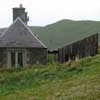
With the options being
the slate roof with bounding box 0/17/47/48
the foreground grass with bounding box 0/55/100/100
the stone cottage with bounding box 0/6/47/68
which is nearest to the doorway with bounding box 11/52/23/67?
the stone cottage with bounding box 0/6/47/68

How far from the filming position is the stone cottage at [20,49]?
2748cm

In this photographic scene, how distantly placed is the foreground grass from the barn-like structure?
10574 mm

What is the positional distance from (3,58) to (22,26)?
3.42m

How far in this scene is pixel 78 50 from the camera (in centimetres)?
2722

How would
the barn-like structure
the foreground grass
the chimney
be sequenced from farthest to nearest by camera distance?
the chimney < the barn-like structure < the foreground grass

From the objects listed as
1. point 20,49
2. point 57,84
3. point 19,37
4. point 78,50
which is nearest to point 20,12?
point 19,37

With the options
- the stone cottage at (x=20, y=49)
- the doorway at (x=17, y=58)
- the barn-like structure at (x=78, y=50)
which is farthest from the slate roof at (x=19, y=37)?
the barn-like structure at (x=78, y=50)

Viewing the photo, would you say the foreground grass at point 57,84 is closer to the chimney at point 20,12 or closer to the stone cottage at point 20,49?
the stone cottage at point 20,49

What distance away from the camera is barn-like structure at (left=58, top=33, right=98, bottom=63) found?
88.6 ft

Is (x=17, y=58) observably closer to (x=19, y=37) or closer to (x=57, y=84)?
(x=19, y=37)

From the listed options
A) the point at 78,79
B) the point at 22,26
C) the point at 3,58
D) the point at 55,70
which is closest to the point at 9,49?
the point at 3,58

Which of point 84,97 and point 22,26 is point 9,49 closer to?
point 22,26

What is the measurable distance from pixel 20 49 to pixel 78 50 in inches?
180

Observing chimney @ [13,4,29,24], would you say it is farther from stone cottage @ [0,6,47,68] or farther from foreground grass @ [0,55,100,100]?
→ foreground grass @ [0,55,100,100]
